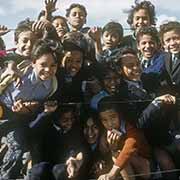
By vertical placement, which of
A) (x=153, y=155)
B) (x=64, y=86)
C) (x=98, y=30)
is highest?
(x=98, y=30)

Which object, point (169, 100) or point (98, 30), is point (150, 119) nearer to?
point (169, 100)

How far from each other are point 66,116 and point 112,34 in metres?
0.65

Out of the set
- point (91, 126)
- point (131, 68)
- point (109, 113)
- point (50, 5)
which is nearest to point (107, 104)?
point (109, 113)

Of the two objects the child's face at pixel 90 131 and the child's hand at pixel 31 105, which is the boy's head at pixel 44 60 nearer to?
the child's hand at pixel 31 105

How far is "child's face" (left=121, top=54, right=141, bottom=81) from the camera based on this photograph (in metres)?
3.56

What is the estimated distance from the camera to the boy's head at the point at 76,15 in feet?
12.6

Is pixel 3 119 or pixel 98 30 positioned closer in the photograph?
pixel 3 119

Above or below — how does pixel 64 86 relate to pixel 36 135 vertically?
above

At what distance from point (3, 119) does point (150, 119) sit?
2.97 ft

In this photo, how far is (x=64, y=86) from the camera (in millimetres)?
3451

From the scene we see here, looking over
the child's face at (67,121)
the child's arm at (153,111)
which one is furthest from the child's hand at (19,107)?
the child's arm at (153,111)

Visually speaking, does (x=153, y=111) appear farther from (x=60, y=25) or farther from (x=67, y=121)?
(x=60, y=25)

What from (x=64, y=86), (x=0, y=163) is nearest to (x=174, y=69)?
(x=64, y=86)

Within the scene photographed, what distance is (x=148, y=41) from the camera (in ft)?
11.9
